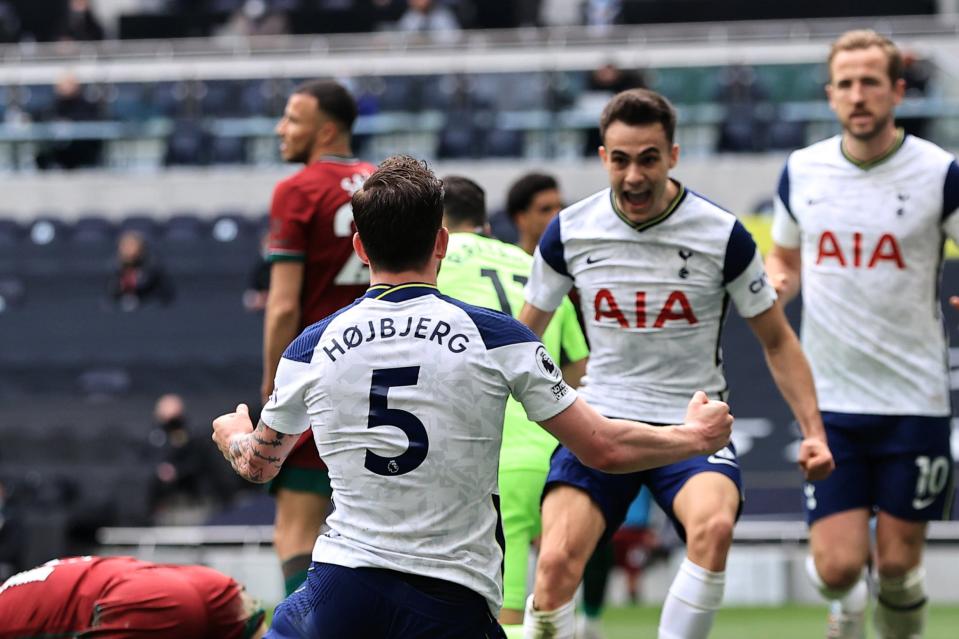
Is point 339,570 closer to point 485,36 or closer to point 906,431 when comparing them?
point 906,431

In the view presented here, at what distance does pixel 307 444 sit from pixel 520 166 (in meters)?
11.6

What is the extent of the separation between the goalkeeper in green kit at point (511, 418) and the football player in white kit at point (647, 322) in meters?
0.35

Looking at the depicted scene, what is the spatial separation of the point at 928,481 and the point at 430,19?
14663 millimetres

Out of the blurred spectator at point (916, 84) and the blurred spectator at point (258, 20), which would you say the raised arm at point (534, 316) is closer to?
the blurred spectator at point (916, 84)

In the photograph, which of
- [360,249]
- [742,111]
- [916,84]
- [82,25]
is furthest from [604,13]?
[360,249]

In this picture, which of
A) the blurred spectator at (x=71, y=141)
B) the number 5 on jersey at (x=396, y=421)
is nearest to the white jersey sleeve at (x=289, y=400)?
the number 5 on jersey at (x=396, y=421)

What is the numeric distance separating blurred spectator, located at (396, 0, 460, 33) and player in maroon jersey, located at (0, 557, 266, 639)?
15.1 metres

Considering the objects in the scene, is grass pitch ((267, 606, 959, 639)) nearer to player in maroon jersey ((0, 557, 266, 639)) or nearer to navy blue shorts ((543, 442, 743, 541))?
navy blue shorts ((543, 442, 743, 541))

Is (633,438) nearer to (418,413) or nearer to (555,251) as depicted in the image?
(418,413)

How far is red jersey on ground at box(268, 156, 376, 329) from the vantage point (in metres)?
6.55

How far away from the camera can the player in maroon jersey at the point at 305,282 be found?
21.3 ft

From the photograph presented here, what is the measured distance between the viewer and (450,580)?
4035 mm

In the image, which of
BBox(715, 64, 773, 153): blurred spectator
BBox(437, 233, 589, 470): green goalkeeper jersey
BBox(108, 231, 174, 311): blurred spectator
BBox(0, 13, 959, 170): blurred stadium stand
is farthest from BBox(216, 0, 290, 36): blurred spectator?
BBox(437, 233, 589, 470): green goalkeeper jersey

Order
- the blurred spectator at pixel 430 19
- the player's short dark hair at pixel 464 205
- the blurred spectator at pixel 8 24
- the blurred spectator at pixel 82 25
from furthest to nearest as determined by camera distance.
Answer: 1. the blurred spectator at pixel 8 24
2. the blurred spectator at pixel 82 25
3. the blurred spectator at pixel 430 19
4. the player's short dark hair at pixel 464 205
